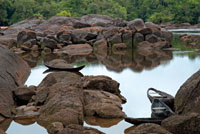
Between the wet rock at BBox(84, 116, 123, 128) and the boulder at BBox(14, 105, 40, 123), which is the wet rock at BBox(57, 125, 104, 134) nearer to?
the wet rock at BBox(84, 116, 123, 128)

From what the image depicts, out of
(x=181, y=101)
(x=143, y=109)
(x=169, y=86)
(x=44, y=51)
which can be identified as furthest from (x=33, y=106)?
(x=44, y=51)

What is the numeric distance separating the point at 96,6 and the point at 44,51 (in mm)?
51596

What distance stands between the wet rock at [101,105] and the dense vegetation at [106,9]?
59.0 metres

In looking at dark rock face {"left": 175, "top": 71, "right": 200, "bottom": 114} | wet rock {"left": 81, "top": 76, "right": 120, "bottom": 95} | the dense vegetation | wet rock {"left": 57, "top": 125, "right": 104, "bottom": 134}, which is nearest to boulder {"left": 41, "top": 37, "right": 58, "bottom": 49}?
wet rock {"left": 81, "top": 76, "right": 120, "bottom": 95}

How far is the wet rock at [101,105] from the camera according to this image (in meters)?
9.25

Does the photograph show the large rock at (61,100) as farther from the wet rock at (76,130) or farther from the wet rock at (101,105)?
the wet rock at (76,130)

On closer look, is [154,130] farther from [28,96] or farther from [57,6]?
[57,6]

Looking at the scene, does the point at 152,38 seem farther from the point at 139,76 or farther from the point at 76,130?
the point at 76,130

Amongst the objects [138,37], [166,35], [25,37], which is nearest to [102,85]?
[138,37]

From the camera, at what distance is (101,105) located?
9.55 metres

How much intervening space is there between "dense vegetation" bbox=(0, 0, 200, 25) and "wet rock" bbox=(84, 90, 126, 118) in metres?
59.0

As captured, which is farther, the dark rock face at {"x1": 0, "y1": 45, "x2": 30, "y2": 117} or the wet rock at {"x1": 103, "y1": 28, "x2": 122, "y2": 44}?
the wet rock at {"x1": 103, "y1": 28, "x2": 122, "y2": 44}

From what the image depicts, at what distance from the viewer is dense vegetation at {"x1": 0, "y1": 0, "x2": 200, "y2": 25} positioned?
2771 inches

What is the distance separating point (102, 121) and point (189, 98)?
2500 millimetres
